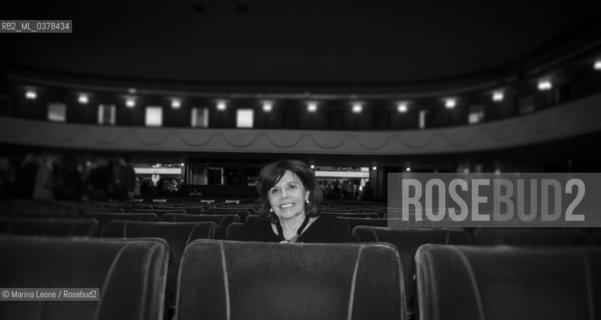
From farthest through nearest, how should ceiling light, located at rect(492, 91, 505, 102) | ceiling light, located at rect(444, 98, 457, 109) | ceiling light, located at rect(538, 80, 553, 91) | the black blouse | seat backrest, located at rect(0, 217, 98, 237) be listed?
ceiling light, located at rect(444, 98, 457, 109)
ceiling light, located at rect(492, 91, 505, 102)
ceiling light, located at rect(538, 80, 553, 91)
the black blouse
seat backrest, located at rect(0, 217, 98, 237)

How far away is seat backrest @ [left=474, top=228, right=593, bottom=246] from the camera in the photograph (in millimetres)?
1999

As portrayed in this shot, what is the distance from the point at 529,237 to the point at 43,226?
2.40 metres

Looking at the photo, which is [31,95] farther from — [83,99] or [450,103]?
[450,103]

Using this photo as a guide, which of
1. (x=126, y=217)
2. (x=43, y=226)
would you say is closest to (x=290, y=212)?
(x=43, y=226)

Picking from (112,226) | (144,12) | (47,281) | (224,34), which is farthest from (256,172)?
(224,34)

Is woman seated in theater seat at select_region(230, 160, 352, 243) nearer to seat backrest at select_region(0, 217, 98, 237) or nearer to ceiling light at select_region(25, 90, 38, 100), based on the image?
seat backrest at select_region(0, 217, 98, 237)

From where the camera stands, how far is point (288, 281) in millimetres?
958

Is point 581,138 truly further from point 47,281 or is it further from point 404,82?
point 47,281

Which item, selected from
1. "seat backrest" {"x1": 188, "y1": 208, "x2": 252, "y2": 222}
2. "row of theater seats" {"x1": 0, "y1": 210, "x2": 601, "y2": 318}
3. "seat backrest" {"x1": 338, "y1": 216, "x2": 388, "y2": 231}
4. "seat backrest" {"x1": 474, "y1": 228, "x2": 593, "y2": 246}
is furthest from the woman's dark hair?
"seat backrest" {"x1": 188, "y1": 208, "x2": 252, "y2": 222}

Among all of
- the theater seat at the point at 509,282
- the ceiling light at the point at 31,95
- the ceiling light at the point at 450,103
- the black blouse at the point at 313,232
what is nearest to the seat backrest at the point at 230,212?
the black blouse at the point at 313,232

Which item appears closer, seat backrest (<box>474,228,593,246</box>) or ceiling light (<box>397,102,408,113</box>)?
seat backrest (<box>474,228,593,246</box>)

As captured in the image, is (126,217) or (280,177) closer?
(280,177)

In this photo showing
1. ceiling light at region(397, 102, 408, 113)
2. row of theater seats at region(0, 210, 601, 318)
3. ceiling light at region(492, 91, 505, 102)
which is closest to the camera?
row of theater seats at region(0, 210, 601, 318)

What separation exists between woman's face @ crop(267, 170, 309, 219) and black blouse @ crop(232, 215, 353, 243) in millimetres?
127
